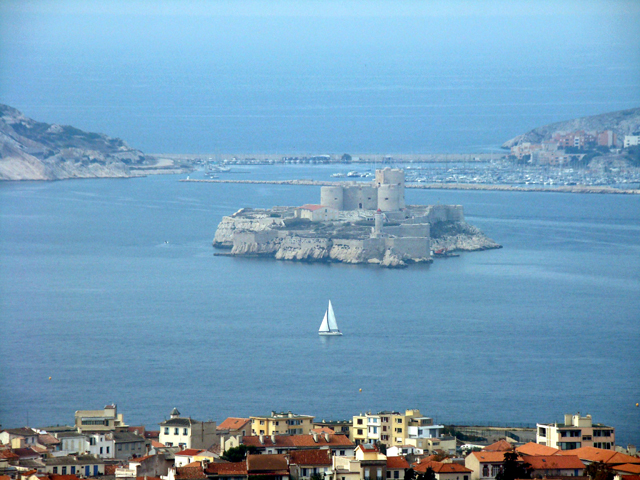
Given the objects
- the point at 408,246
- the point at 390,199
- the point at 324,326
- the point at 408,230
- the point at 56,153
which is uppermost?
the point at 56,153

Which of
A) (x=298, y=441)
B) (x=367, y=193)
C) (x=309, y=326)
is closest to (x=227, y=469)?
(x=298, y=441)

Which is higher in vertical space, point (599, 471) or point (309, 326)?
point (309, 326)

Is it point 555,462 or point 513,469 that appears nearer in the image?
point 513,469

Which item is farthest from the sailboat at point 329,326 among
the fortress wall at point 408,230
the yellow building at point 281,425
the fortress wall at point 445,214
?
the fortress wall at point 445,214

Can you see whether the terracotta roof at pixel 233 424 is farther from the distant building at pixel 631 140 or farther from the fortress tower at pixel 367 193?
the distant building at pixel 631 140

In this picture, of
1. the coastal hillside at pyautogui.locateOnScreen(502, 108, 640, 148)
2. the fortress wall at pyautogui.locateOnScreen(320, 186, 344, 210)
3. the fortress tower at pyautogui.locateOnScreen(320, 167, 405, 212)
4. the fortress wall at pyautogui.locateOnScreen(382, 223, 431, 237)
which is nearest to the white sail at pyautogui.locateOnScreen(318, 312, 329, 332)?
the fortress wall at pyautogui.locateOnScreen(382, 223, 431, 237)

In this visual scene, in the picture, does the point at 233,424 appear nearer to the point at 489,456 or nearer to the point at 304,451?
the point at 304,451

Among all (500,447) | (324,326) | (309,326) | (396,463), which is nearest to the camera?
(396,463)
